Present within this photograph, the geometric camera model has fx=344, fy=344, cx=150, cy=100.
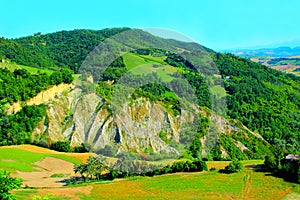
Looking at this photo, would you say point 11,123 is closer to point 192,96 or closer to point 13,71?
point 13,71

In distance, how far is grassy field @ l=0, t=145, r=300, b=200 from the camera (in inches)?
1364

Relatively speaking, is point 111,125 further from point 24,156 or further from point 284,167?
point 284,167

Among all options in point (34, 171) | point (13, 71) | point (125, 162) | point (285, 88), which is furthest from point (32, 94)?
point (285, 88)

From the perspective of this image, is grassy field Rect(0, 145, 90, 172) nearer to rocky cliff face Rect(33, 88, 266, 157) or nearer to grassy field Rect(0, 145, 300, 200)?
grassy field Rect(0, 145, 300, 200)

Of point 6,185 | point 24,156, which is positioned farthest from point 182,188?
point 24,156

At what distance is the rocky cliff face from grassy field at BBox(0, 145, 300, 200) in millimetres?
4498

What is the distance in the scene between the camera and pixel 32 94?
60.8 meters

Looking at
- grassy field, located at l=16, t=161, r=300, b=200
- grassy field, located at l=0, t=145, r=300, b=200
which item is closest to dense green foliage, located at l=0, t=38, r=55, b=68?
grassy field, located at l=0, t=145, r=300, b=200

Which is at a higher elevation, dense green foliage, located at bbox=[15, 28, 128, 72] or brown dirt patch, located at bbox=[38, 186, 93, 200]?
dense green foliage, located at bbox=[15, 28, 128, 72]

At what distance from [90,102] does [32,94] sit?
1223 centimetres

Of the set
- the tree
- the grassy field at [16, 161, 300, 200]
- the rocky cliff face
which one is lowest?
the grassy field at [16, 161, 300, 200]

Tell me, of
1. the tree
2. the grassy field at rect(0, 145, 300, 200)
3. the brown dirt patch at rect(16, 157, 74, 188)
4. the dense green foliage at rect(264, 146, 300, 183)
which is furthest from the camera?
the dense green foliage at rect(264, 146, 300, 183)

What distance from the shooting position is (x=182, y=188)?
3719 cm

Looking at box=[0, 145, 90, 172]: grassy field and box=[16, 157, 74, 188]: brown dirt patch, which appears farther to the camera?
box=[0, 145, 90, 172]: grassy field
